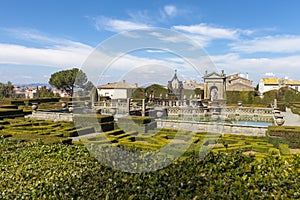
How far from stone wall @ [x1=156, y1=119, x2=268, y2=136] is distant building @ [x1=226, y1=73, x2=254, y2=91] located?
47085 mm

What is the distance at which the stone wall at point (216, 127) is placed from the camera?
1273cm

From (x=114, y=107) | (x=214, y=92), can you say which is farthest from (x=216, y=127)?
(x=214, y=92)

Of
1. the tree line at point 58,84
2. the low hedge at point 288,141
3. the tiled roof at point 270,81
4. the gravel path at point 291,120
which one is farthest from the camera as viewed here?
the tiled roof at point 270,81

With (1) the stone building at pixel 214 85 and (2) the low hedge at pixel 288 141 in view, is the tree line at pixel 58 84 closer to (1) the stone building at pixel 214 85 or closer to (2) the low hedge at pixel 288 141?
(1) the stone building at pixel 214 85

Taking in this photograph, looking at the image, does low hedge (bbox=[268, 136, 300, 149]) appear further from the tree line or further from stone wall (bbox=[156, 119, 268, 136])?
the tree line

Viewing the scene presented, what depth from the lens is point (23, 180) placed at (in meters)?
4.81

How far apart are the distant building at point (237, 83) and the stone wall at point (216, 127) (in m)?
47.1

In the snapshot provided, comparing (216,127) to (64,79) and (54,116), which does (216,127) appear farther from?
(64,79)

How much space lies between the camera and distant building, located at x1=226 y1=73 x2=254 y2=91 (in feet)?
198

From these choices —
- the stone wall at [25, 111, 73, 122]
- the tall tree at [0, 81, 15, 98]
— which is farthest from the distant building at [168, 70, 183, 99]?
the tall tree at [0, 81, 15, 98]

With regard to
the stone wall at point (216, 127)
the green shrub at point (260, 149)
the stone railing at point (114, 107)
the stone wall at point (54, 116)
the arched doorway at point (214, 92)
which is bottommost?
the green shrub at point (260, 149)

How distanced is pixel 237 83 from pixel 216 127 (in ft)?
165

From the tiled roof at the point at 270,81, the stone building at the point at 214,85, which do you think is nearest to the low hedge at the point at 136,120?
the stone building at the point at 214,85

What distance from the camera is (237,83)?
60656mm
